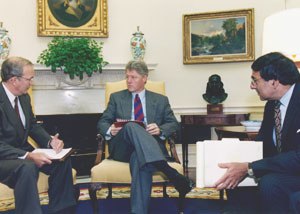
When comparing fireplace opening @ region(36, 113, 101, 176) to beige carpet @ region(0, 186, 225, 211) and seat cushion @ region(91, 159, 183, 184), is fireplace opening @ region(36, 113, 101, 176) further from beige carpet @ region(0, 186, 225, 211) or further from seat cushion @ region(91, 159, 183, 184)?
seat cushion @ region(91, 159, 183, 184)

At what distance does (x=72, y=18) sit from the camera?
4754 mm

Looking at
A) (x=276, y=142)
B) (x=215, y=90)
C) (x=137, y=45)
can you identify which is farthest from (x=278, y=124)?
Result: (x=137, y=45)

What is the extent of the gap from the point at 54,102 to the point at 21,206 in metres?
2.49

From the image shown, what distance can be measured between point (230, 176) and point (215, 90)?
2.72 metres

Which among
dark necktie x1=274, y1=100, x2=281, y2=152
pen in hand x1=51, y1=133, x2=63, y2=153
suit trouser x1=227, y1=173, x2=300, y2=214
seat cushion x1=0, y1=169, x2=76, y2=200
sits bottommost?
seat cushion x1=0, y1=169, x2=76, y2=200

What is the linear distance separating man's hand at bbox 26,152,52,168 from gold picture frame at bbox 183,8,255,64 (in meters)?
2.92

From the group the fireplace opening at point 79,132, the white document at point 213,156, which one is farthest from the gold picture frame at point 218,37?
the white document at point 213,156

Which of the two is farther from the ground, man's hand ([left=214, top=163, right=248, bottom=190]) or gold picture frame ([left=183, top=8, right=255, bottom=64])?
gold picture frame ([left=183, top=8, right=255, bottom=64])

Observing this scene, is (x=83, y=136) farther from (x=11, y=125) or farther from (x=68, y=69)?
(x=11, y=125)

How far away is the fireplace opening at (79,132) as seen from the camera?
4.45m

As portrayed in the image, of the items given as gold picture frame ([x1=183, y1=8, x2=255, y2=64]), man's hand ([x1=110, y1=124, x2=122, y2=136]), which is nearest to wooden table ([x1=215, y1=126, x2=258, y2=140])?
man's hand ([x1=110, y1=124, x2=122, y2=136])

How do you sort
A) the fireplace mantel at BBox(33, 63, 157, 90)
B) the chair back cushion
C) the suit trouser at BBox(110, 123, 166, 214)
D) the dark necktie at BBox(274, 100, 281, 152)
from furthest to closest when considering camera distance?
the fireplace mantel at BBox(33, 63, 157, 90)
the chair back cushion
the suit trouser at BBox(110, 123, 166, 214)
the dark necktie at BBox(274, 100, 281, 152)

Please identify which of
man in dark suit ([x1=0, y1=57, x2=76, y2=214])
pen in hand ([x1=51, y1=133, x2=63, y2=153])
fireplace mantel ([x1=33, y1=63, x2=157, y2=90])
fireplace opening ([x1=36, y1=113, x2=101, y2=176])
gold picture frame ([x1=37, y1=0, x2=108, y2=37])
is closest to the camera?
man in dark suit ([x1=0, y1=57, x2=76, y2=214])

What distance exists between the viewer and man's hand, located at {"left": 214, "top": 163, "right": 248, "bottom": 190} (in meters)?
1.90
